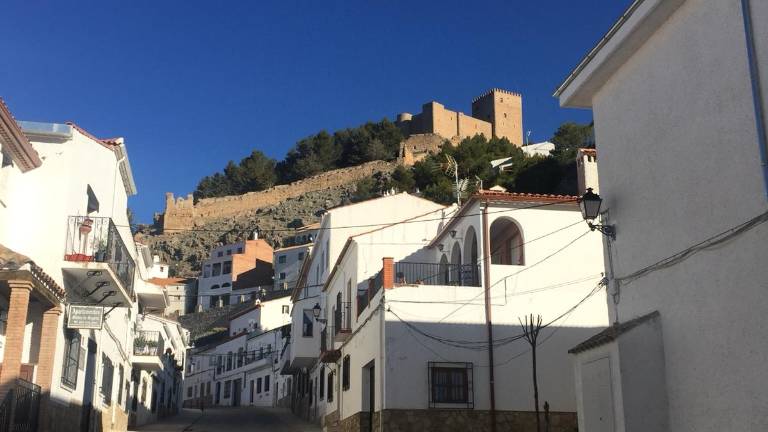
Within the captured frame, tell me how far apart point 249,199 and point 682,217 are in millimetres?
106247

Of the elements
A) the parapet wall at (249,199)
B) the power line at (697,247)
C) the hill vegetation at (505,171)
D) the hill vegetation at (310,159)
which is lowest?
the power line at (697,247)

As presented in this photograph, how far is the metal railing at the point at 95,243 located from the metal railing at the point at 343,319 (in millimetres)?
7766

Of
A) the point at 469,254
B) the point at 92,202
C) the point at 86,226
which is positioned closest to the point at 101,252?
the point at 86,226

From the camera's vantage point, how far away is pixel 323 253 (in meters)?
33.0

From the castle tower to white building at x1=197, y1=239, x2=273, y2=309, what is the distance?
4246cm

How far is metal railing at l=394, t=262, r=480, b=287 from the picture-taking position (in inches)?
808

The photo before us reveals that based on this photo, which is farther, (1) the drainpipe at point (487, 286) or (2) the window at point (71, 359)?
(1) the drainpipe at point (487, 286)

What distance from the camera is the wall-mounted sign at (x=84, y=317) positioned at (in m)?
16.4

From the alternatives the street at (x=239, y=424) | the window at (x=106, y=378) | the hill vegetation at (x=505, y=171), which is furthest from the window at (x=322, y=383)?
the hill vegetation at (x=505, y=171)

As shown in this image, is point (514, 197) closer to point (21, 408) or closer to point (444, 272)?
point (444, 272)

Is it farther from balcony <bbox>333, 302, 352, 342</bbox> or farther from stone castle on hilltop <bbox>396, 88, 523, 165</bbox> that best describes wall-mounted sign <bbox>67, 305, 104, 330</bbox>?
stone castle on hilltop <bbox>396, 88, 523, 165</bbox>

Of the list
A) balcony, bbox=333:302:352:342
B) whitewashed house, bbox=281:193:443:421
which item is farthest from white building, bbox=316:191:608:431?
whitewashed house, bbox=281:193:443:421

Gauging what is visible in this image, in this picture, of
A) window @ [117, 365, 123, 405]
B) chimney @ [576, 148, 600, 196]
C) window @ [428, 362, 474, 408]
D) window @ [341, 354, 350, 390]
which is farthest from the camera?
window @ [117, 365, 123, 405]

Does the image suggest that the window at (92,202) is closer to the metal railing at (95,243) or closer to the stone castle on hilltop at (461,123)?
the metal railing at (95,243)
